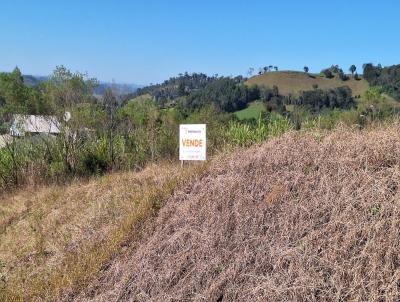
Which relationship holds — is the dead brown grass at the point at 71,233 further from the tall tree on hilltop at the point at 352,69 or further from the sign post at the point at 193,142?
the tall tree on hilltop at the point at 352,69

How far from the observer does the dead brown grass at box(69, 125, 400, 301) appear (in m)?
2.55

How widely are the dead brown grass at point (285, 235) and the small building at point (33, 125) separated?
6485 mm

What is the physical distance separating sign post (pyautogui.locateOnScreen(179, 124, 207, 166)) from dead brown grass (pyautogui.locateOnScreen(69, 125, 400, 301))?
1832mm

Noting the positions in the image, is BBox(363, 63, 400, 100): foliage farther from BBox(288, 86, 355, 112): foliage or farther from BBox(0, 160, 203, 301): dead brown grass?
BBox(0, 160, 203, 301): dead brown grass

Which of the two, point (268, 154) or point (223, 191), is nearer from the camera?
point (223, 191)

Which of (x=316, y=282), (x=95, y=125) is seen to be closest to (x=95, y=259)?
(x=316, y=282)

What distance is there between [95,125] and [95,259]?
7.29 m

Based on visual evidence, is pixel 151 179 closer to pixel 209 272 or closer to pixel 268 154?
pixel 268 154

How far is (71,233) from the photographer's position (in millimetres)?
4801

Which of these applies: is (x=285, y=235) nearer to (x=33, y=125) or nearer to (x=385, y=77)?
(x=33, y=125)

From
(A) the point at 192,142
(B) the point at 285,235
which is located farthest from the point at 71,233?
(B) the point at 285,235

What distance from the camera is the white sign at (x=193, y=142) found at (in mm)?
6047

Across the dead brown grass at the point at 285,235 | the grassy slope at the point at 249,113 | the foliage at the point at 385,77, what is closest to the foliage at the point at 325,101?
the foliage at the point at 385,77

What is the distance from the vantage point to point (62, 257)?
4082 millimetres
